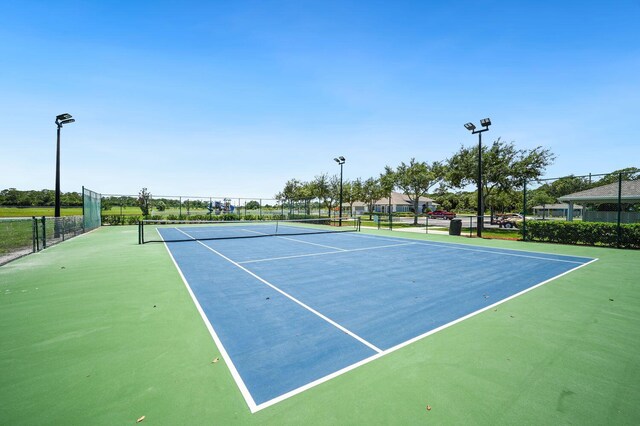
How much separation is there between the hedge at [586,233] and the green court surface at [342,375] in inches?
470

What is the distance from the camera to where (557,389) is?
3.27 m

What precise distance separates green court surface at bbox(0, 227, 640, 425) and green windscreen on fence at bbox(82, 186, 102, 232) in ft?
60.5

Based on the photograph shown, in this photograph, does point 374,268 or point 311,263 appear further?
point 311,263

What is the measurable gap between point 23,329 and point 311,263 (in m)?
7.20

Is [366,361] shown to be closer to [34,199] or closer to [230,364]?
[230,364]

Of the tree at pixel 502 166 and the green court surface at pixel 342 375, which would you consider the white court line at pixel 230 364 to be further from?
the tree at pixel 502 166

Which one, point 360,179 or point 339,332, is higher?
point 360,179

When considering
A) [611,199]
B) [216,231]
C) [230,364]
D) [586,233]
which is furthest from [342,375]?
[611,199]

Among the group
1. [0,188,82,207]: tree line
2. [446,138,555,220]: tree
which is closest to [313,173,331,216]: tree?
[446,138,555,220]: tree

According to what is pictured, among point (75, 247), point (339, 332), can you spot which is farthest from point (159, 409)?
point (75, 247)

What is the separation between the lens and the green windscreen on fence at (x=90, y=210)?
843 inches

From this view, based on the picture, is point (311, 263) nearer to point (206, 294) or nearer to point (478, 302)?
point (206, 294)

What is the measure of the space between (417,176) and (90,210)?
1347 inches

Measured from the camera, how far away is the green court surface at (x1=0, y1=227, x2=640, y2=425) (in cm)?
286
